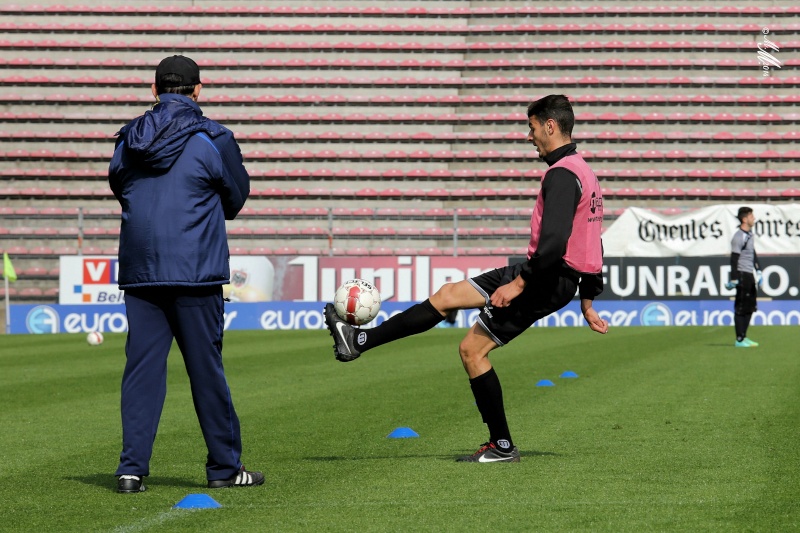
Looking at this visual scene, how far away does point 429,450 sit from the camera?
687cm

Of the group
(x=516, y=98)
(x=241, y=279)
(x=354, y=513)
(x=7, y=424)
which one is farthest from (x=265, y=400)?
(x=516, y=98)

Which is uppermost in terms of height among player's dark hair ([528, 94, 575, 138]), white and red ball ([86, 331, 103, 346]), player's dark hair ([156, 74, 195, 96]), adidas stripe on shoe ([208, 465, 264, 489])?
player's dark hair ([156, 74, 195, 96])

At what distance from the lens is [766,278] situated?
26062 millimetres

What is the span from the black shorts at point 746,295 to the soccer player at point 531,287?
12012 millimetres

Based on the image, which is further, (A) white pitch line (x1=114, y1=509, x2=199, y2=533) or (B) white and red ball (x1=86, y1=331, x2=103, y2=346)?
(B) white and red ball (x1=86, y1=331, x2=103, y2=346)

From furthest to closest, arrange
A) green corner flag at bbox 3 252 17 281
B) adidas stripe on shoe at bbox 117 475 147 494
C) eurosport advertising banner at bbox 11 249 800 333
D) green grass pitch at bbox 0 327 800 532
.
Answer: green corner flag at bbox 3 252 17 281
eurosport advertising banner at bbox 11 249 800 333
adidas stripe on shoe at bbox 117 475 147 494
green grass pitch at bbox 0 327 800 532

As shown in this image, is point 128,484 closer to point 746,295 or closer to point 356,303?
point 356,303

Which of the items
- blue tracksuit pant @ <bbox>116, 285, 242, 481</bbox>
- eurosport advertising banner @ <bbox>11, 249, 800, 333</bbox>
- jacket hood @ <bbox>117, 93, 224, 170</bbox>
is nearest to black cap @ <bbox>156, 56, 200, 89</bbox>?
jacket hood @ <bbox>117, 93, 224, 170</bbox>

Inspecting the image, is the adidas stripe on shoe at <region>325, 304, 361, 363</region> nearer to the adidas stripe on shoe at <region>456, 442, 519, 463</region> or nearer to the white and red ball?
the adidas stripe on shoe at <region>456, 442, 519, 463</region>

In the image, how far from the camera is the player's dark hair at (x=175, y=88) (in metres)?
5.44

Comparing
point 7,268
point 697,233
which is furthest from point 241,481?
point 697,233

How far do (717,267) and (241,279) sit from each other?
34.1ft

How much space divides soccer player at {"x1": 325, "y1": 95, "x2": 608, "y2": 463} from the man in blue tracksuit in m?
0.96

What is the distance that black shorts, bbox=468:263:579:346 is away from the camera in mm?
6078
